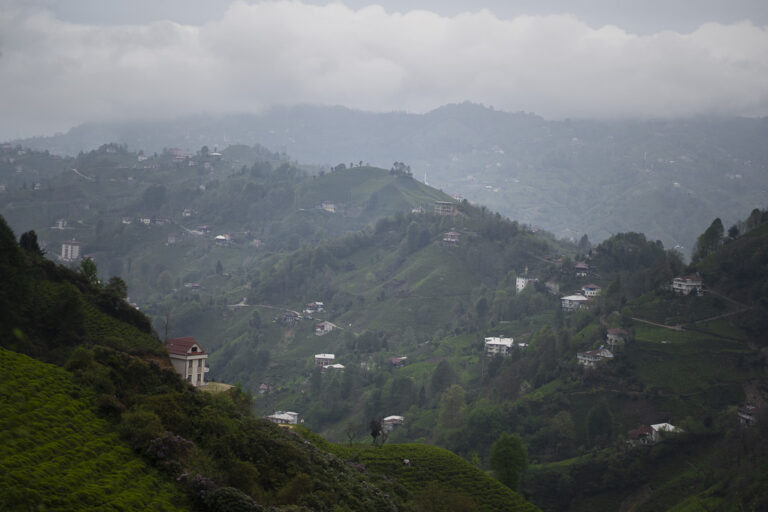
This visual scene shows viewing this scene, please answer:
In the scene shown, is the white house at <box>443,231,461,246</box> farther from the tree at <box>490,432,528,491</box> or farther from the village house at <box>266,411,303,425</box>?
the tree at <box>490,432,528,491</box>

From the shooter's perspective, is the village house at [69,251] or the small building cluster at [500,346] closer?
the small building cluster at [500,346]

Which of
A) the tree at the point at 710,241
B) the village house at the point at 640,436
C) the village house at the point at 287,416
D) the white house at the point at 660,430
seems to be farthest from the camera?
the tree at the point at 710,241

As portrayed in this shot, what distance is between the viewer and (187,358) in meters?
29.9

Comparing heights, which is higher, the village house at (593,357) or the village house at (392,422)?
the village house at (593,357)

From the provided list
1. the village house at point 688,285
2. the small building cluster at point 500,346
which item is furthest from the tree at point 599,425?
the small building cluster at point 500,346

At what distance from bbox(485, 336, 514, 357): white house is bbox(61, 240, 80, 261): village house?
75.3 m

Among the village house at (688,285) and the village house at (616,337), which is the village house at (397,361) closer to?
the village house at (616,337)

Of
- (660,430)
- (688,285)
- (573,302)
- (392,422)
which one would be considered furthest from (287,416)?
(688,285)

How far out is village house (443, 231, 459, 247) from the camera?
9962 centimetres

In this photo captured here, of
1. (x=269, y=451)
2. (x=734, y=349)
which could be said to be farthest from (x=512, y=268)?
(x=269, y=451)

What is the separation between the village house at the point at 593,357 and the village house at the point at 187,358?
107 ft

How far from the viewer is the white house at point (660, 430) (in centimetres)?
4372

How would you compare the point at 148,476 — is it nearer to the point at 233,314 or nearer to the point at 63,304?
the point at 63,304

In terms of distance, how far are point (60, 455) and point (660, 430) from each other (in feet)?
125
